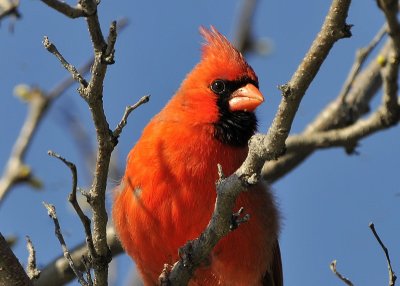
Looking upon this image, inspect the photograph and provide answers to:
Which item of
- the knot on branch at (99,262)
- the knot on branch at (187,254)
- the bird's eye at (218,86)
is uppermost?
the bird's eye at (218,86)

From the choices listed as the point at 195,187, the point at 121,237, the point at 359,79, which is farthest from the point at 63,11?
the point at 359,79

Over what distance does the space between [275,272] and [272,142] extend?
178cm

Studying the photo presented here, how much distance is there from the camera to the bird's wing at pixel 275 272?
4.01 metres

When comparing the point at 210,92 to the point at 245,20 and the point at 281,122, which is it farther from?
the point at 281,122

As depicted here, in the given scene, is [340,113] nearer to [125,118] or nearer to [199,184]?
[199,184]

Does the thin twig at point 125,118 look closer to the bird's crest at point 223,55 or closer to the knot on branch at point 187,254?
the knot on branch at point 187,254

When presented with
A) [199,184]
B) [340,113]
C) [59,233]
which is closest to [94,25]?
[59,233]

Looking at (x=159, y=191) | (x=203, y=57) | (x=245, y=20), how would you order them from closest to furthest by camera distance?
(x=159, y=191) < (x=203, y=57) < (x=245, y=20)

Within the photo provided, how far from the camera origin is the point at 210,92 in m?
3.93

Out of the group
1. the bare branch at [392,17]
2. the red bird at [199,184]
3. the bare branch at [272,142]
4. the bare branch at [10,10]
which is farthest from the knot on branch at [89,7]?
the bare branch at [392,17]

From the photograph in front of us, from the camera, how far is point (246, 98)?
12.5 ft

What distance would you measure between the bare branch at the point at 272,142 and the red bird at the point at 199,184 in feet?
1.65

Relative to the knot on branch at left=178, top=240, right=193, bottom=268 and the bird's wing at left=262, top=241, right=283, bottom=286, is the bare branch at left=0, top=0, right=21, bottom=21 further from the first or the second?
the bird's wing at left=262, top=241, right=283, bottom=286

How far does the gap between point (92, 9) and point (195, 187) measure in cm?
124
